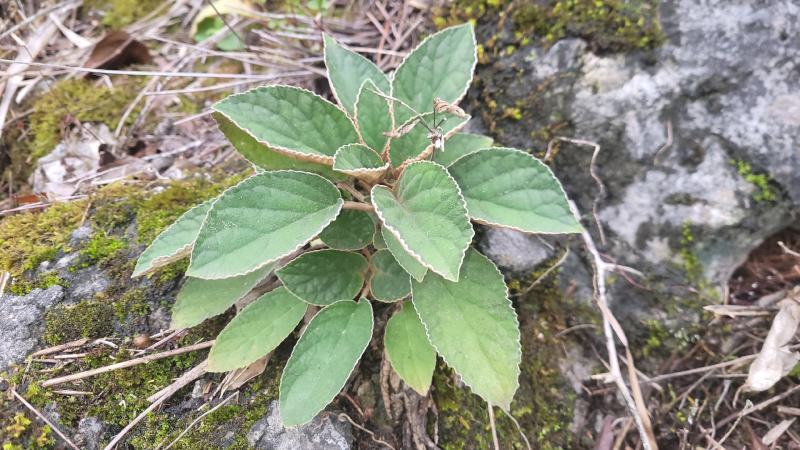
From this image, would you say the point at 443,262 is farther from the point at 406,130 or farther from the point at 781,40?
the point at 781,40

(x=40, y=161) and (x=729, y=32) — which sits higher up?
(x=729, y=32)

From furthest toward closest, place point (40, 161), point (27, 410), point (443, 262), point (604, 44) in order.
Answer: point (40, 161) → point (604, 44) → point (27, 410) → point (443, 262)

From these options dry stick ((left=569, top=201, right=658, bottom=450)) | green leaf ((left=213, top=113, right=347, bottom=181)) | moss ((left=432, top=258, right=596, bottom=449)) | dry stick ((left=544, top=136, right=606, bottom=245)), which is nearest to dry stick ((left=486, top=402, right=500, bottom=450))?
moss ((left=432, top=258, right=596, bottom=449))

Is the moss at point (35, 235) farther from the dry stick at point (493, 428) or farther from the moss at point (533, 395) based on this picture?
the dry stick at point (493, 428)

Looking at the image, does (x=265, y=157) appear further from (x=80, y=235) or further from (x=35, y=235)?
(x=35, y=235)

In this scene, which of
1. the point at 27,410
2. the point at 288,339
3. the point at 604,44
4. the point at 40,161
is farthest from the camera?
the point at 40,161

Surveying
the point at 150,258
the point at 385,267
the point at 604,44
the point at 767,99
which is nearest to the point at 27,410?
the point at 150,258

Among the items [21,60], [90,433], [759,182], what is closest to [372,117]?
[90,433]
